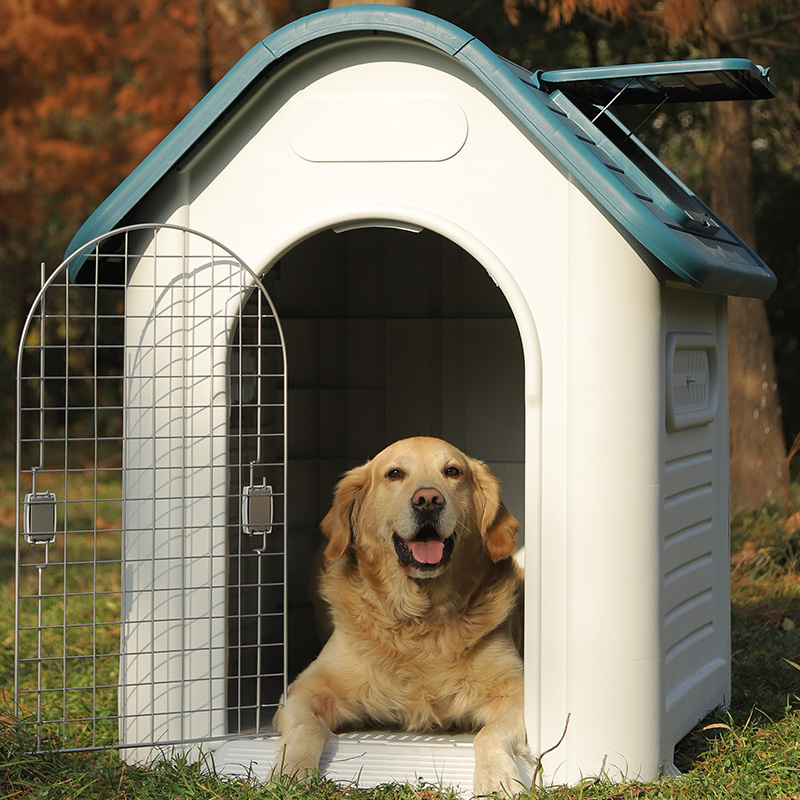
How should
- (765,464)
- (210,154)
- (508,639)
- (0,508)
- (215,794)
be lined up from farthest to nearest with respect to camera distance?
(0,508)
(765,464)
(508,639)
(210,154)
(215,794)

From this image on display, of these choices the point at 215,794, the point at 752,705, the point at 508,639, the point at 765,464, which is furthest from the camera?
the point at 765,464

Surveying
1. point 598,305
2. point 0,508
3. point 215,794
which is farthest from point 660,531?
point 0,508

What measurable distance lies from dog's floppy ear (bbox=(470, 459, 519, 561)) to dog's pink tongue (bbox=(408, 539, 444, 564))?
0.25 metres

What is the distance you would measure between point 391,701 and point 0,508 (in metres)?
7.75

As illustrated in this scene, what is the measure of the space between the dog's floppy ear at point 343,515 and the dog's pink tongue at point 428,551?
12.8 inches

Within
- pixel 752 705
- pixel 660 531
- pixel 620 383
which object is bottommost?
pixel 752 705

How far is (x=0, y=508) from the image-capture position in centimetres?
1062

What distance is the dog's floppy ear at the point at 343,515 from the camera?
415 cm

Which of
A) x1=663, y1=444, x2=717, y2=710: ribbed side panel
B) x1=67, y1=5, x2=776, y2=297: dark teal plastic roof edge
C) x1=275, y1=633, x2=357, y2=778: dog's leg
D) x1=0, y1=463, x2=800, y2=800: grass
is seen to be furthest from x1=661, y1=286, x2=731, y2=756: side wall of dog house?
x1=275, y1=633, x2=357, y2=778: dog's leg

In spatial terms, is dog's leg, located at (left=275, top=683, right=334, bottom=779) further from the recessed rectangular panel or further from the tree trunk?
the tree trunk

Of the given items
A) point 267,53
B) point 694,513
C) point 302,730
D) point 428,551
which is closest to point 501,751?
point 302,730

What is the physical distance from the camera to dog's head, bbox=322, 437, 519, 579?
12.8 feet

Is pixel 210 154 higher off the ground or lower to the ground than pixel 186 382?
higher

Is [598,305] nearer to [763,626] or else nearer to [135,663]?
[135,663]
